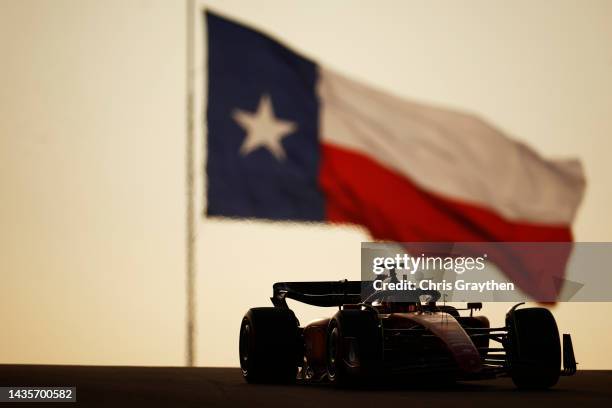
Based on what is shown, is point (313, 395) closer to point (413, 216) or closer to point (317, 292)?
point (317, 292)

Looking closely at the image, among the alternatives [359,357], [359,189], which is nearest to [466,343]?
[359,357]

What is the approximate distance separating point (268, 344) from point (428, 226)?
8.11 metres

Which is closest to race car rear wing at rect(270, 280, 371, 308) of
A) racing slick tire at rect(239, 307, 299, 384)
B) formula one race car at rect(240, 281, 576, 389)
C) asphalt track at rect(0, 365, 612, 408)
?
formula one race car at rect(240, 281, 576, 389)

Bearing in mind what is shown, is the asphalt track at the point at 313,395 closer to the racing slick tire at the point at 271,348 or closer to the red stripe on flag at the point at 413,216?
the racing slick tire at the point at 271,348

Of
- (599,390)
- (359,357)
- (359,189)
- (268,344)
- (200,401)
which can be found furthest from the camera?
(359,189)

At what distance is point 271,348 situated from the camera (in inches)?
808

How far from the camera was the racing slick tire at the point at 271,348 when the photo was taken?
20516 millimetres

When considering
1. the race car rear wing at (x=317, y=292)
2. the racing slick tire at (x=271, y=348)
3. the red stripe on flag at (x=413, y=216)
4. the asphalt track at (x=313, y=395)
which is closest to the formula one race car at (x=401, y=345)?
the racing slick tire at (x=271, y=348)

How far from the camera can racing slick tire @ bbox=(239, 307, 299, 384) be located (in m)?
20.5

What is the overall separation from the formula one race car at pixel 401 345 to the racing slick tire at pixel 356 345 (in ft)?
0.04

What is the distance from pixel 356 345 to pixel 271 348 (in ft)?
9.45

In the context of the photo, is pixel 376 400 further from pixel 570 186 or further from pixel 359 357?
pixel 570 186

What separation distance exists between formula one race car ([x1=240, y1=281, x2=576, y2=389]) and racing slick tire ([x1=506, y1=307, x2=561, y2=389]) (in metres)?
0.01

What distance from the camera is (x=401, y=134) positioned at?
1119 inches
